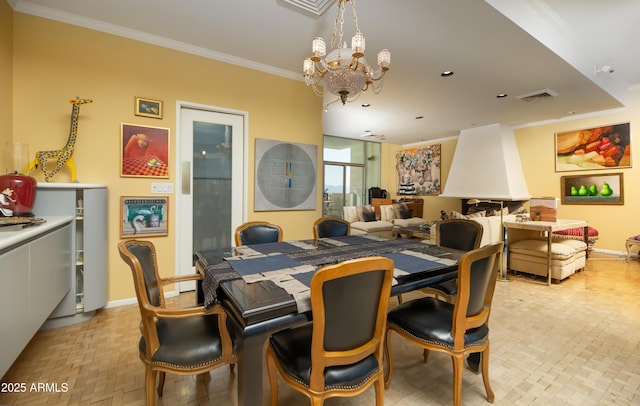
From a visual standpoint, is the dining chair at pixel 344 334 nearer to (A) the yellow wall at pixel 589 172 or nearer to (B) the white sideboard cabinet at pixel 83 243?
(B) the white sideboard cabinet at pixel 83 243

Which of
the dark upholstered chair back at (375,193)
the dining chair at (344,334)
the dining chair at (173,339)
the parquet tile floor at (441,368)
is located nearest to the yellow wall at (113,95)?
the parquet tile floor at (441,368)

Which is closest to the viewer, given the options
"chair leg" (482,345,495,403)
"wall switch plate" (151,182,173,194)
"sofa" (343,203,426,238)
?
"chair leg" (482,345,495,403)

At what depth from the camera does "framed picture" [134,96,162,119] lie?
2732 millimetres

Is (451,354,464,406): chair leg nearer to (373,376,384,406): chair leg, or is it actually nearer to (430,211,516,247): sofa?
(373,376,384,406): chair leg

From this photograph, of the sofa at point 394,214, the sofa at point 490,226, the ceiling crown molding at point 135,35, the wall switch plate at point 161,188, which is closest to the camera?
the ceiling crown molding at point 135,35

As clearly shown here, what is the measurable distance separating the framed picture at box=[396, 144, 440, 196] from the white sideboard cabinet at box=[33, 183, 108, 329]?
7.41m

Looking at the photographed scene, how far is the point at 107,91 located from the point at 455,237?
3.53m

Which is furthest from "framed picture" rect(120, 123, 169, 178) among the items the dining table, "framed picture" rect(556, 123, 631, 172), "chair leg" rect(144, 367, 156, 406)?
"framed picture" rect(556, 123, 631, 172)

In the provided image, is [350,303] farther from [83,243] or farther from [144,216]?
[144,216]

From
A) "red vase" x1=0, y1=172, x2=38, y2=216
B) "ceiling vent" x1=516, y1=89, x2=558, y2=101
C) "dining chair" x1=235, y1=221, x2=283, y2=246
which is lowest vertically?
"dining chair" x1=235, y1=221, x2=283, y2=246

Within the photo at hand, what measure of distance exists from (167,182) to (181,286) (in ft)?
3.88

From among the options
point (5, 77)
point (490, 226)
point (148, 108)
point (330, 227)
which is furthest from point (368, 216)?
point (5, 77)

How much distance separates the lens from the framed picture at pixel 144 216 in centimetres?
Result: 270

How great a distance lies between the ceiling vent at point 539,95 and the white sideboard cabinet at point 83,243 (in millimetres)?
5515
